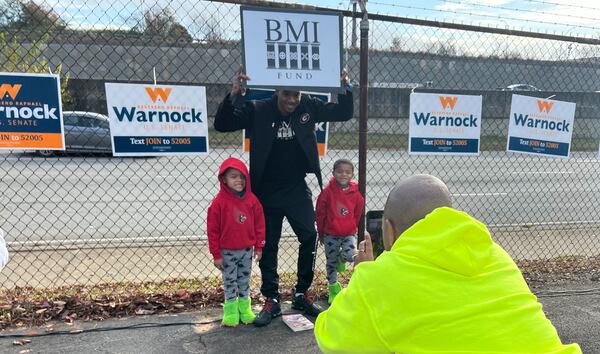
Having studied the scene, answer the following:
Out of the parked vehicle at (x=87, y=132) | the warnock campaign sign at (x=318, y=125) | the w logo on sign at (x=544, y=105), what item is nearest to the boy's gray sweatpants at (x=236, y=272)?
the warnock campaign sign at (x=318, y=125)

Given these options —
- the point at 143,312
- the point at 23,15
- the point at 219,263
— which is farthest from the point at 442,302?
the point at 23,15

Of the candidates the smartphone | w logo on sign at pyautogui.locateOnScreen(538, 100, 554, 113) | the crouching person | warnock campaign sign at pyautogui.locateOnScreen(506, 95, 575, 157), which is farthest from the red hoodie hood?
w logo on sign at pyautogui.locateOnScreen(538, 100, 554, 113)

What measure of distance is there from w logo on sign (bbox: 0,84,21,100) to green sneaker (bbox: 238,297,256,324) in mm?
2325

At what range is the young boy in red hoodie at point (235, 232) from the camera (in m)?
3.50

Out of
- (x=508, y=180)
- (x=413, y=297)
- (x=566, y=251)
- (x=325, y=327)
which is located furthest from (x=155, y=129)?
(x=508, y=180)

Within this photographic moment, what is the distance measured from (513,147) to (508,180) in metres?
9.23

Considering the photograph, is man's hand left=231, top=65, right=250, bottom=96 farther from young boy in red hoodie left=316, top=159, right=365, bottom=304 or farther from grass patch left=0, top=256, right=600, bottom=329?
grass patch left=0, top=256, right=600, bottom=329

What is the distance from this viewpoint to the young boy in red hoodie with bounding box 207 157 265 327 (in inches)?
138

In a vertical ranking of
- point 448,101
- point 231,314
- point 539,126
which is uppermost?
point 448,101

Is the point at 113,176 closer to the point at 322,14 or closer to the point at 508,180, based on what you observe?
the point at 322,14

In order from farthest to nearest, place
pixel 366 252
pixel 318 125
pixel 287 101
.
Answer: pixel 318 125, pixel 287 101, pixel 366 252

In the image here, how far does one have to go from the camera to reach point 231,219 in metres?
3.49

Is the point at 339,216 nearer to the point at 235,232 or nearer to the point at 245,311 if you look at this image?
the point at 235,232

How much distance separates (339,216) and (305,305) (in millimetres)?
820
